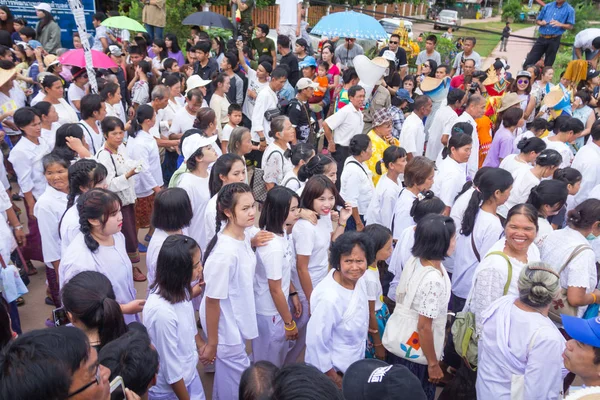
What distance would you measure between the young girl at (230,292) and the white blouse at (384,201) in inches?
70.1

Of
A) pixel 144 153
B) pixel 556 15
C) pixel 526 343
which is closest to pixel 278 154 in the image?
pixel 144 153

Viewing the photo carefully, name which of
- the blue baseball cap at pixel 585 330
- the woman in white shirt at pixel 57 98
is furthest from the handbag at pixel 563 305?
the woman in white shirt at pixel 57 98

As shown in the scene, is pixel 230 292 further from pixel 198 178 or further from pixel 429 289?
pixel 198 178

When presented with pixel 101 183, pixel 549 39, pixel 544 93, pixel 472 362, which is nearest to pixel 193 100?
pixel 101 183

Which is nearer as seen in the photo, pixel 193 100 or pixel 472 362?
pixel 472 362

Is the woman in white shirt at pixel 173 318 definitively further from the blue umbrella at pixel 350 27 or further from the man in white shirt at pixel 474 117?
the blue umbrella at pixel 350 27

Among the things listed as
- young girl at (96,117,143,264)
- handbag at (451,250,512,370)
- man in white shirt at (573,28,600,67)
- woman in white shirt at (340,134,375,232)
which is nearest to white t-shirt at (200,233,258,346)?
handbag at (451,250,512,370)

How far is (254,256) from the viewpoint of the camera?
3.19 metres

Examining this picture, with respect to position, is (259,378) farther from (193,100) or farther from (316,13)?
(316,13)

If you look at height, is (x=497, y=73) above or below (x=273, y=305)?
above

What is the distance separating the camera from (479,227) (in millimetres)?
3719

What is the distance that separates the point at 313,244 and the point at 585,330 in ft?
5.95

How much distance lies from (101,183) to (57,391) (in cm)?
243

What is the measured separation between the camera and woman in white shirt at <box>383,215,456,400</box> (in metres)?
2.93
